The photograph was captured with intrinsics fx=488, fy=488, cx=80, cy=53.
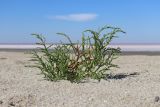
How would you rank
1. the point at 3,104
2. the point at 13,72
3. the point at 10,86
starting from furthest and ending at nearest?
the point at 13,72 → the point at 10,86 → the point at 3,104

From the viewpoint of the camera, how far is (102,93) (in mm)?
8328

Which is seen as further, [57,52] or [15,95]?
[57,52]

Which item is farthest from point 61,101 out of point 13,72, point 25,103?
point 13,72

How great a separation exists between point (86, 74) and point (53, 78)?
2.29 feet

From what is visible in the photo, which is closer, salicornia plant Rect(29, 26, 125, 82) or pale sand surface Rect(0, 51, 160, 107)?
pale sand surface Rect(0, 51, 160, 107)

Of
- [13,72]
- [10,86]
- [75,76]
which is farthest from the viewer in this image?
[13,72]

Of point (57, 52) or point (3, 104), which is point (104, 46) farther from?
point (3, 104)

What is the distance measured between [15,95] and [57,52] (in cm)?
230

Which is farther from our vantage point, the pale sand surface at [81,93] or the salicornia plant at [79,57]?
the salicornia plant at [79,57]

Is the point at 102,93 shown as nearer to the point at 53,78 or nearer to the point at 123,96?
the point at 123,96

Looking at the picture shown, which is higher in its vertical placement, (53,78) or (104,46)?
(104,46)

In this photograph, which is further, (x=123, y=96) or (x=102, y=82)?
(x=102, y=82)

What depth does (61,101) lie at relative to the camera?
782cm

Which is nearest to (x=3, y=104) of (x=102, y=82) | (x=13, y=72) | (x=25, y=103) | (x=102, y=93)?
(x=25, y=103)
